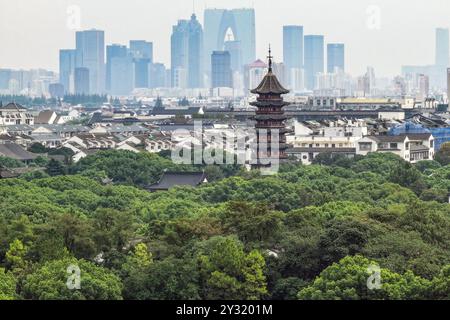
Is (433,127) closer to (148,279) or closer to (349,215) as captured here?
(349,215)

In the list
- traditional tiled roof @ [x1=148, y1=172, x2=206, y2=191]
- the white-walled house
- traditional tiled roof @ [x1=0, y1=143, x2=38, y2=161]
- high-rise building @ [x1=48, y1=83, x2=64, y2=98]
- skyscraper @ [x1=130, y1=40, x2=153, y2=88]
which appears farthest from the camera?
high-rise building @ [x1=48, y1=83, x2=64, y2=98]

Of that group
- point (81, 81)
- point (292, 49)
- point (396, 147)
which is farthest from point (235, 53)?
point (396, 147)

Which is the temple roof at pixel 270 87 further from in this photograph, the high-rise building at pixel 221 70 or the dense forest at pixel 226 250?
the high-rise building at pixel 221 70

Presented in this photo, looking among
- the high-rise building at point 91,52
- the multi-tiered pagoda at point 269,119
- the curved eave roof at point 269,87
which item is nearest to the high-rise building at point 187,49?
the high-rise building at point 91,52

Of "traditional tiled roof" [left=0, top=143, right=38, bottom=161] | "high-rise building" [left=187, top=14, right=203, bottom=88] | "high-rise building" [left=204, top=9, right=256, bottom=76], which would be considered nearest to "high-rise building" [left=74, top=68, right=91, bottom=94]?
"high-rise building" [left=187, top=14, right=203, bottom=88]

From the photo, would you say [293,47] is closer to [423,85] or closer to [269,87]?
[423,85]

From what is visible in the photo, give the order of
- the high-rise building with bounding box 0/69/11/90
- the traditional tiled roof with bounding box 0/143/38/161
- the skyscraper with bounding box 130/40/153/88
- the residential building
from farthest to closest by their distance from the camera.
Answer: the high-rise building with bounding box 0/69/11/90 < the skyscraper with bounding box 130/40/153/88 < the residential building < the traditional tiled roof with bounding box 0/143/38/161

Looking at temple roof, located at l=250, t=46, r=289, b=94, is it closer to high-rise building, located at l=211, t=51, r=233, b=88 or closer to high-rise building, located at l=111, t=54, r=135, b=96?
high-rise building, located at l=211, t=51, r=233, b=88
